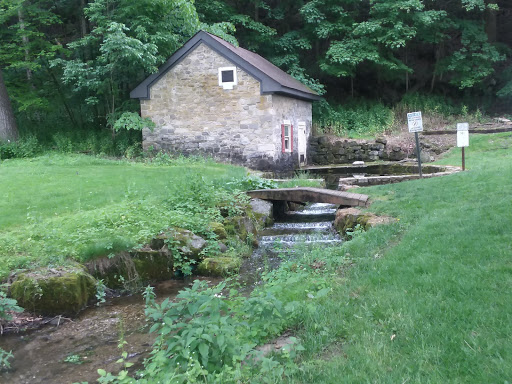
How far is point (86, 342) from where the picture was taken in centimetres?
520

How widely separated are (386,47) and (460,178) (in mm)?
15088

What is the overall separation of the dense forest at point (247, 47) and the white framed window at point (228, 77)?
249cm

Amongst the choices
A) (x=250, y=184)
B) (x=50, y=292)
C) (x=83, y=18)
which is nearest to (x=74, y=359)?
(x=50, y=292)

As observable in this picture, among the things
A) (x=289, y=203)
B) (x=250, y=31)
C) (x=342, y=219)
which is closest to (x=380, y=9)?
(x=250, y=31)

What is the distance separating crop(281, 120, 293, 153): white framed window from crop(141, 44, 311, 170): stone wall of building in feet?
1.18

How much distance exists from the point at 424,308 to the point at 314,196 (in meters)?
7.41

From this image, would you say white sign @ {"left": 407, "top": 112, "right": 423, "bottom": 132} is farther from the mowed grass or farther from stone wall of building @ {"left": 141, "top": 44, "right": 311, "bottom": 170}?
stone wall of building @ {"left": 141, "top": 44, "right": 311, "bottom": 170}

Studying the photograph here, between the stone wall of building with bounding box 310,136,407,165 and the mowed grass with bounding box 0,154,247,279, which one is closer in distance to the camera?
the mowed grass with bounding box 0,154,247,279

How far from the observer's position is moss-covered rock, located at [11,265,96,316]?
595cm

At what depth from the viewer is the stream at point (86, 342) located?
176 inches

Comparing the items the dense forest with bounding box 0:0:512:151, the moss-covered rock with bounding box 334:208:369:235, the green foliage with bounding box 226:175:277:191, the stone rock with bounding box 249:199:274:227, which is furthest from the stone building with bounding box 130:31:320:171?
the moss-covered rock with bounding box 334:208:369:235

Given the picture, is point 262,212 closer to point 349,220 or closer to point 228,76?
point 349,220

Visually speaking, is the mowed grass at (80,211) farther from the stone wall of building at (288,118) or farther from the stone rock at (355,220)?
A: the stone wall of building at (288,118)

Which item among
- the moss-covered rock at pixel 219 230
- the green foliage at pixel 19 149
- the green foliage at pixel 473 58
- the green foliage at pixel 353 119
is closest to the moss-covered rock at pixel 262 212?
the moss-covered rock at pixel 219 230
